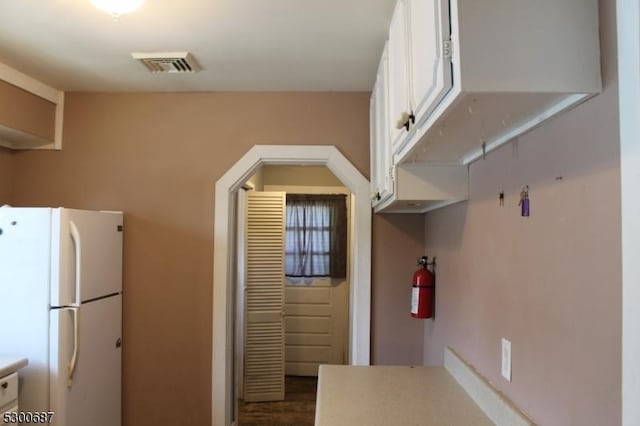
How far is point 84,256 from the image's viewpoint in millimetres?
2303

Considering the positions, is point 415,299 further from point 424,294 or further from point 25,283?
point 25,283

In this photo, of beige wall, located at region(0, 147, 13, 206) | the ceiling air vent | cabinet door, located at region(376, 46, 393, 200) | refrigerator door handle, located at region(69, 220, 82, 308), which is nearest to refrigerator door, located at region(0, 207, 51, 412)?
refrigerator door handle, located at region(69, 220, 82, 308)

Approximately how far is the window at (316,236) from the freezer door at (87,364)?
2.16 meters

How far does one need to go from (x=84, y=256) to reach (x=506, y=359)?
2095 mm

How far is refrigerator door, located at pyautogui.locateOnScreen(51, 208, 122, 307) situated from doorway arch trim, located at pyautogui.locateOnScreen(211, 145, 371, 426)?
61 cm

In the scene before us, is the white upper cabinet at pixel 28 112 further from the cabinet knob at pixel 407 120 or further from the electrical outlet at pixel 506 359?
the electrical outlet at pixel 506 359

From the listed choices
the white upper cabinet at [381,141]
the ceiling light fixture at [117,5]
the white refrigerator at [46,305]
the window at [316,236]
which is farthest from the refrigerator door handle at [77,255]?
the window at [316,236]

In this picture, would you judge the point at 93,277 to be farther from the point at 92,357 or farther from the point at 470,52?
the point at 470,52

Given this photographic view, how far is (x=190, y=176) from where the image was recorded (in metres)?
2.81

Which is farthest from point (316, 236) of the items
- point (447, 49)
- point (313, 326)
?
point (447, 49)

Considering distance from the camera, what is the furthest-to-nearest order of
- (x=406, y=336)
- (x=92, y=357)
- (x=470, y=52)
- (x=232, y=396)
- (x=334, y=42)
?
(x=232, y=396) < (x=406, y=336) < (x=92, y=357) < (x=334, y=42) < (x=470, y=52)

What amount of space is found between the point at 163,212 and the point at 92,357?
0.94 m

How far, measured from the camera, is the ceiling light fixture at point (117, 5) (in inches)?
64.4

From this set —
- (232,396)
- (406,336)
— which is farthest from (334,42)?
(232,396)
